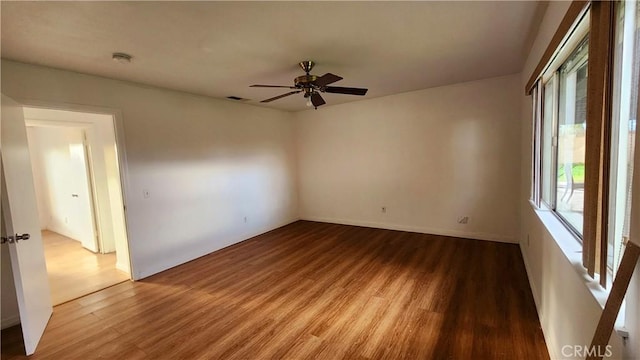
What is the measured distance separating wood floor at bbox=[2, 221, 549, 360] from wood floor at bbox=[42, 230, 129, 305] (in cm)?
27

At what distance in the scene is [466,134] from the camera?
4234 millimetres

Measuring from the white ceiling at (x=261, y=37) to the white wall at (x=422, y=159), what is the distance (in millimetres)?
877

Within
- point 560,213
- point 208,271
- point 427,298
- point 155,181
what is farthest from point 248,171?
point 560,213

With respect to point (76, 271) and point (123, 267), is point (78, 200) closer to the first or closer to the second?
point (76, 271)

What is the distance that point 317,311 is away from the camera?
2520mm

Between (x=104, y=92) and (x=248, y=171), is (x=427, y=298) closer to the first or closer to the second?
(x=248, y=171)

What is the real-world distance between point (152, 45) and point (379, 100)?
365 cm

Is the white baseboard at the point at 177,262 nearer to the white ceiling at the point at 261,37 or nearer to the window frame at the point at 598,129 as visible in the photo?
the white ceiling at the point at 261,37

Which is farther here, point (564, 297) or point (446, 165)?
point (446, 165)

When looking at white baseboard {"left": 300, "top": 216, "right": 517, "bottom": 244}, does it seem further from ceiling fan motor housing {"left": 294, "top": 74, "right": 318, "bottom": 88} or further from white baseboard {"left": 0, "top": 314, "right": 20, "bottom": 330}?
white baseboard {"left": 0, "top": 314, "right": 20, "bottom": 330}

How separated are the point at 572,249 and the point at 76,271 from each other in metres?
5.41

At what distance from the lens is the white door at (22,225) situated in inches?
82.9

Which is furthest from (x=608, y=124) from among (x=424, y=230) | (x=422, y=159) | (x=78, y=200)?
(x=78, y=200)

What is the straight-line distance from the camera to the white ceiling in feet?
6.04
